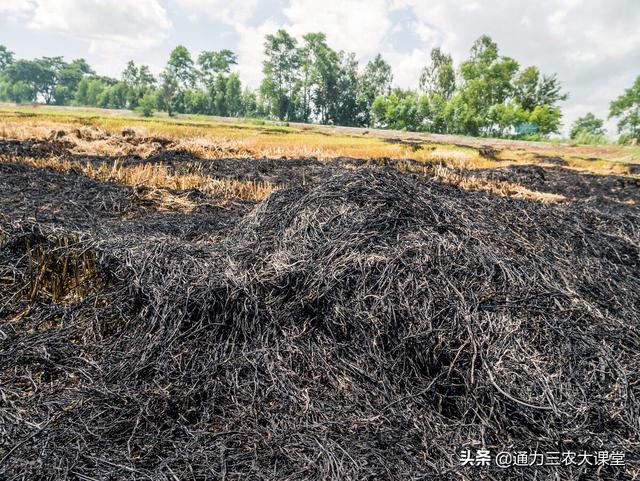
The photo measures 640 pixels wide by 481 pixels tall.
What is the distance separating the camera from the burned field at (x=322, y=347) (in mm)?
1788

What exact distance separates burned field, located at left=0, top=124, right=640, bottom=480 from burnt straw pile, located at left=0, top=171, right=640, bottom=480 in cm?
1

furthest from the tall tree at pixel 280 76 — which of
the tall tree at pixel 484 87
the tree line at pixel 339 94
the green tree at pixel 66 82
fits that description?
the green tree at pixel 66 82

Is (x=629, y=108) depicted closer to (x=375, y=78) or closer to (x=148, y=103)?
(x=375, y=78)

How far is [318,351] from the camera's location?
2.37m

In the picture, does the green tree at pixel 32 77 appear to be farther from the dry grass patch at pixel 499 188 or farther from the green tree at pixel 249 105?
the dry grass patch at pixel 499 188

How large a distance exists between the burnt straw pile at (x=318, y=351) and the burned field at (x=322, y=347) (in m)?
0.01

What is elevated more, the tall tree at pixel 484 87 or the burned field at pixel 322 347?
the tall tree at pixel 484 87

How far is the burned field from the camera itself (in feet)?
5.87

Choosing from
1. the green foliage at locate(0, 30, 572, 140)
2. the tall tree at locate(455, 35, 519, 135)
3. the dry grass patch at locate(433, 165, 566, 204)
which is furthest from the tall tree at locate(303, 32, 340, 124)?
the dry grass patch at locate(433, 165, 566, 204)

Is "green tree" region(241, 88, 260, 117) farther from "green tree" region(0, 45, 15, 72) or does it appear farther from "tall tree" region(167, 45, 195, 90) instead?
"green tree" region(0, 45, 15, 72)

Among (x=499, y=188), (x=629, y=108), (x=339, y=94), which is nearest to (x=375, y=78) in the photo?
(x=339, y=94)

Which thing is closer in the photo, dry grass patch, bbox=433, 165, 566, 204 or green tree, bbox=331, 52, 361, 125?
dry grass patch, bbox=433, 165, 566, 204

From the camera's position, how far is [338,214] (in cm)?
317

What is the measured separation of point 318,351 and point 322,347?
42 millimetres
